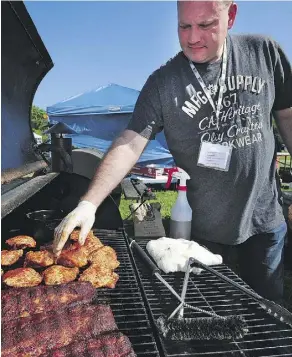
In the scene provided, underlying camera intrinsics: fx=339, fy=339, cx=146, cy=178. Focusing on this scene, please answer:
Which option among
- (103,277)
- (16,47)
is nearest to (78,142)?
(16,47)

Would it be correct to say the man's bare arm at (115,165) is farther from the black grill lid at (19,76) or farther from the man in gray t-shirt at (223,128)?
the black grill lid at (19,76)

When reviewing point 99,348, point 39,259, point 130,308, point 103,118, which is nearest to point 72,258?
point 39,259

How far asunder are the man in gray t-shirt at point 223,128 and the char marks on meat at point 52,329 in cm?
103

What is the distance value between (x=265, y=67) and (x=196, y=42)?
2.29 ft

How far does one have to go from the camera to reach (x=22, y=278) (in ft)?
7.43

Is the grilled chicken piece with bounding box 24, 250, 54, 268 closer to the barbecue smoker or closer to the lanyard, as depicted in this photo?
the barbecue smoker

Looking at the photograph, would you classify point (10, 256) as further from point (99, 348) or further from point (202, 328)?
point (202, 328)

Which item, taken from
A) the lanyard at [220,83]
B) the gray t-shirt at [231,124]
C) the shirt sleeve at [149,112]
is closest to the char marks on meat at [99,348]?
the gray t-shirt at [231,124]

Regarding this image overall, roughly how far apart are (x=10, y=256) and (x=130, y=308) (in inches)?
44.9

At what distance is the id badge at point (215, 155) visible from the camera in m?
2.83

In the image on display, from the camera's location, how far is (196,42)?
2588mm

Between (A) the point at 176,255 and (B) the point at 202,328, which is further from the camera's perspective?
(A) the point at 176,255

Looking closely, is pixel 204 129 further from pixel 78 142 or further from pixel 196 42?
pixel 78 142

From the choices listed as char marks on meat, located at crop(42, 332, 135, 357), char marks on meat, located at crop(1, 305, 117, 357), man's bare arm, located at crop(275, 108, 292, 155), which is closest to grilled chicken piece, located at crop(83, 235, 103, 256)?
char marks on meat, located at crop(1, 305, 117, 357)
